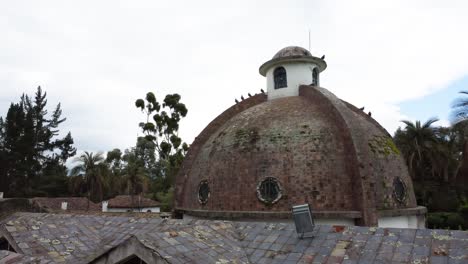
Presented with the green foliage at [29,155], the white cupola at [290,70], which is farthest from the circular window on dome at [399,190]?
the green foliage at [29,155]

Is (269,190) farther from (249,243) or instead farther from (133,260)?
(133,260)

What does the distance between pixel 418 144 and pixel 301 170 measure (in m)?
23.4

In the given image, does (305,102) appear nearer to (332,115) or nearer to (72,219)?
(332,115)

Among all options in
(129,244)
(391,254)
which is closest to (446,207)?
(391,254)

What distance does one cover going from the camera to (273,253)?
558 centimetres

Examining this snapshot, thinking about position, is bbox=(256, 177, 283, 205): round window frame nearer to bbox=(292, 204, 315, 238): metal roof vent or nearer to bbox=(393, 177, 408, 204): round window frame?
bbox=(393, 177, 408, 204): round window frame

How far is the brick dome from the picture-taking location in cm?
1125

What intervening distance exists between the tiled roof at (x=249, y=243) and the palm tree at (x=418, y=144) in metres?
27.4

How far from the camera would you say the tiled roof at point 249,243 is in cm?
486

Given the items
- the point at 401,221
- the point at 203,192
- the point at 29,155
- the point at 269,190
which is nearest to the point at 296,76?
the point at 269,190

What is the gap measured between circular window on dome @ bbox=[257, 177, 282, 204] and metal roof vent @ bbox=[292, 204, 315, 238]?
18.2 ft

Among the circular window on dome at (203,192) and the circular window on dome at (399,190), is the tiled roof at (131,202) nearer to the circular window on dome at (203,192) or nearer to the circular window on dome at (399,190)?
the circular window on dome at (203,192)

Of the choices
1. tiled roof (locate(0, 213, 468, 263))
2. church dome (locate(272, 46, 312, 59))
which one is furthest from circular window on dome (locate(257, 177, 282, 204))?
church dome (locate(272, 46, 312, 59))

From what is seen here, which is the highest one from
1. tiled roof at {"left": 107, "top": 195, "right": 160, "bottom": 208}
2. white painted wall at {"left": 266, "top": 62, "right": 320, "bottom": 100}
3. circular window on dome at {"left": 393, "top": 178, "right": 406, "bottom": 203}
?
white painted wall at {"left": 266, "top": 62, "right": 320, "bottom": 100}
